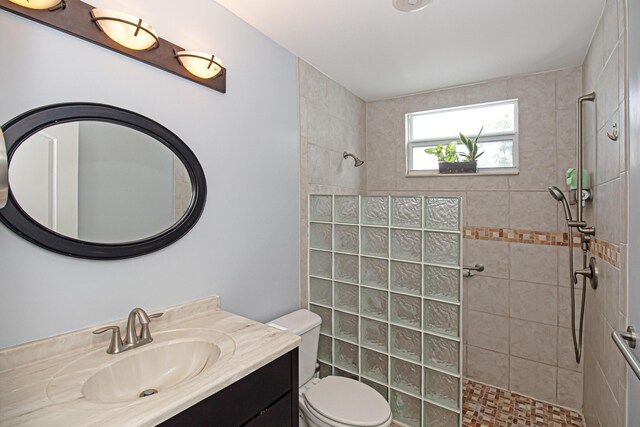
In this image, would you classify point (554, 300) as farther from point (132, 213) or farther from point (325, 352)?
point (132, 213)

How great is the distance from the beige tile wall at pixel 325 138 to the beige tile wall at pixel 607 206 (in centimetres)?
160

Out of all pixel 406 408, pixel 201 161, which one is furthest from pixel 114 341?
pixel 406 408

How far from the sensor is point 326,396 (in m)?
1.71

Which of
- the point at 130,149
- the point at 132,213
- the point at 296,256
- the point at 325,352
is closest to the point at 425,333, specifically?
the point at 325,352

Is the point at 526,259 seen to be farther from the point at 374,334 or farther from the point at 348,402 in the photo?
the point at 348,402

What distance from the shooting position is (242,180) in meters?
1.71

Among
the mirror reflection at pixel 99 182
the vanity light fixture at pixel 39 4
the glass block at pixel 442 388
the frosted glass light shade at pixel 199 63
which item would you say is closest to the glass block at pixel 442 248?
the glass block at pixel 442 388

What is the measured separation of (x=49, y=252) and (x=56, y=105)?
49cm

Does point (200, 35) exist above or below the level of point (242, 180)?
above

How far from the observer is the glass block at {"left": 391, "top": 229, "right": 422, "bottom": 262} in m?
1.76

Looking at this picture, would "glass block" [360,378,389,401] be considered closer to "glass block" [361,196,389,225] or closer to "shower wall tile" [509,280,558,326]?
"glass block" [361,196,389,225]

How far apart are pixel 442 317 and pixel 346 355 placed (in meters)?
0.72

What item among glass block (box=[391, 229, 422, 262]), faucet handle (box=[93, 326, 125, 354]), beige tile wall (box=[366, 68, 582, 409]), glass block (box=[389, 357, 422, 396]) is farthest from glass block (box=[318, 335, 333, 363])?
faucet handle (box=[93, 326, 125, 354])

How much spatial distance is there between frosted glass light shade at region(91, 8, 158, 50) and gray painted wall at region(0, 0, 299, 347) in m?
0.07
